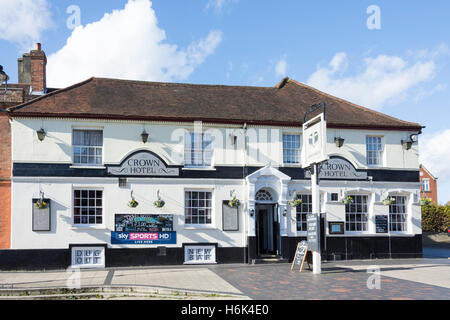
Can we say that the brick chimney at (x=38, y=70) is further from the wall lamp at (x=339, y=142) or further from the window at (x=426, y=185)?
the window at (x=426, y=185)

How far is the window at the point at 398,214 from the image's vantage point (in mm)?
20719

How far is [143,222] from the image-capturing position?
17984mm

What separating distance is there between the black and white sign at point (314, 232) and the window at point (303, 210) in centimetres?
429

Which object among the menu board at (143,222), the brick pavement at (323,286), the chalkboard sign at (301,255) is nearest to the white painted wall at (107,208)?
the menu board at (143,222)

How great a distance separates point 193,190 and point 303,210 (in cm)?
491

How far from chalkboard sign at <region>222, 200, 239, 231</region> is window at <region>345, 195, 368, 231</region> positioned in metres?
5.07

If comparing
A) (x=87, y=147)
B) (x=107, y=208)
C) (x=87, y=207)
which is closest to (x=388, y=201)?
(x=107, y=208)

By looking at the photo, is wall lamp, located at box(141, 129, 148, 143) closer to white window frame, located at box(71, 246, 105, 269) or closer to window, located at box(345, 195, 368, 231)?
white window frame, located at box(71, 246, 105, 269)

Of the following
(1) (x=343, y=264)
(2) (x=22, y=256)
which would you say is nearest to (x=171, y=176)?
(2) (x=22, y=256)

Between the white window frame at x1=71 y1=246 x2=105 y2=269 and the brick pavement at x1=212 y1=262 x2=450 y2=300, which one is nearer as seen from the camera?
the brick pavement at x1=212 y1=262 x2=450 y2=300

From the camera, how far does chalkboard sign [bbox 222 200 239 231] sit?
61.4 ft

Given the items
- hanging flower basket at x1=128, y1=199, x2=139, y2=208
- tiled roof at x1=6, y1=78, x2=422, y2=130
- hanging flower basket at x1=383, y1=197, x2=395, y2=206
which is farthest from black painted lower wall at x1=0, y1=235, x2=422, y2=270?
tiled roof at x1=6, y1=78, x2=422, y2=130
